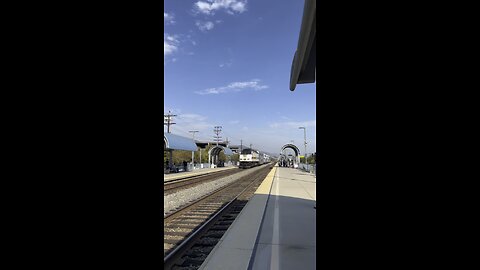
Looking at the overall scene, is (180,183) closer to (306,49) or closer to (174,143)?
(174,143)

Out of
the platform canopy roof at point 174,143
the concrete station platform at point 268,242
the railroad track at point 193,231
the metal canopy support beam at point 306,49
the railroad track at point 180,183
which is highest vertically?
the metal canopy support beam at point 306,49

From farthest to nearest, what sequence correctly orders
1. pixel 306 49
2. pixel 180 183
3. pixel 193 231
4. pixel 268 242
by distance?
pixel 180 183 < pixel 193 231 < pixel 268 242 < pixel 306 49

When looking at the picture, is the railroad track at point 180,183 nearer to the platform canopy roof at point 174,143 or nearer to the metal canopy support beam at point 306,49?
the platform canopy roof at point 174,143

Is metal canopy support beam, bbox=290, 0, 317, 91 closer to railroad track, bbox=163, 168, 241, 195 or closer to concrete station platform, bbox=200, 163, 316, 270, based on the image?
concrete station platform, bbox=200, 163, 316, 270

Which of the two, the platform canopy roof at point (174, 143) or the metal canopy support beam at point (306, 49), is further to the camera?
the platform canopy roof at point (174, 143)

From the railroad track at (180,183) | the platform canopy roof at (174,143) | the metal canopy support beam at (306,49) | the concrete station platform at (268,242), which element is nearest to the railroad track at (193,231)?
the concrete station platform at (268,242)

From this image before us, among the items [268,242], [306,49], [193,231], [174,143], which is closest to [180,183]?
[174,143]

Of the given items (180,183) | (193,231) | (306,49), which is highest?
(306,49)

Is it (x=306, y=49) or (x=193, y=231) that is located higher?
(x=306, y=49)

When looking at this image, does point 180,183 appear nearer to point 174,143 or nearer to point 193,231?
point 174,143

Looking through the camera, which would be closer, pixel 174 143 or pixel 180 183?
pixel 180 183

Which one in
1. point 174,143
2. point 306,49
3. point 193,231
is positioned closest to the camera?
point 306,49
